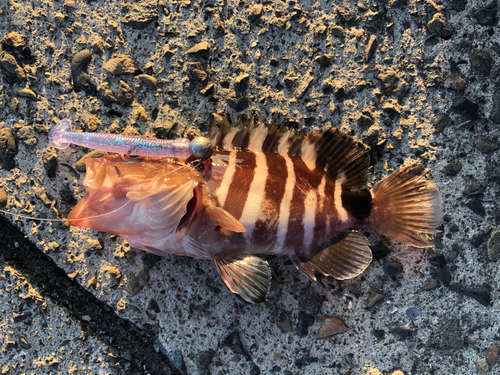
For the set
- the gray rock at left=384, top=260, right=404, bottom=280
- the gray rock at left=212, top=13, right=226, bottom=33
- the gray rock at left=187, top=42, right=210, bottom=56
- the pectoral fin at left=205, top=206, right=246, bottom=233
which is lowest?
the gray rock at left=384, top=260, right=404, bottom=280

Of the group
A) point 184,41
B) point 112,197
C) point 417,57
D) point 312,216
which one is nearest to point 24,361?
point 112,197

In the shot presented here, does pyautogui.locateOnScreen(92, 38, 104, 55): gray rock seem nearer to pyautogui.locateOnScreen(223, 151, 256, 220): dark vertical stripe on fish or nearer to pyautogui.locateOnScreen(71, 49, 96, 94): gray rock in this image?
pyautogui.locateOnScreen(71, 49, 96, 94): gray rock

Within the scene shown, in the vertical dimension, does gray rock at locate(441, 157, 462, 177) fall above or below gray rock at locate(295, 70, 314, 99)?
below

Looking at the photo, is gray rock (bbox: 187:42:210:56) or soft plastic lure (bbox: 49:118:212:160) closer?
soft plastic lure (bbox: 49:118:212:160)

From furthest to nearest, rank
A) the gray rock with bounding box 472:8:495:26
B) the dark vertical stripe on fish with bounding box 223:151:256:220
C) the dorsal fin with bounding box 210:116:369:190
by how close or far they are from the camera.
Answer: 1. the gray rock with bounding box 472:8:495:26
2. the dorsal fin with bounding box 210:116:369:190
3. the dark vertical stripe on fish with bounding box 223:151:256:220

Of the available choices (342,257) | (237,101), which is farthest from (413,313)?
(237,101)

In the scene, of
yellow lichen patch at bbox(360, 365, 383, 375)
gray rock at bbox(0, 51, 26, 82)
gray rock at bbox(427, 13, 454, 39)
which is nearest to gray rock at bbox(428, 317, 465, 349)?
yellow lichen patch at bbox(360, 365, 383, 375)

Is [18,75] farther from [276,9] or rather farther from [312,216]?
[312,216]

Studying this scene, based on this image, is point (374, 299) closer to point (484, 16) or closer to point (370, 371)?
point (370, 371)
